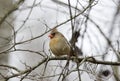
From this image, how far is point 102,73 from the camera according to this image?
4.29 metres

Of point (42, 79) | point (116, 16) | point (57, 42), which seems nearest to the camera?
point (42, 79)

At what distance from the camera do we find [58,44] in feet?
16.6

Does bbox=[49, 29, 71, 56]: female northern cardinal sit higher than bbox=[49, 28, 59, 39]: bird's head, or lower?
→ lower

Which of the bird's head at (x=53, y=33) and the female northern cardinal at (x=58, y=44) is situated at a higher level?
the bird's head at (x=53, y=33)

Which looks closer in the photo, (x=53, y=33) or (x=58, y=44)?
(x=58, y=44)

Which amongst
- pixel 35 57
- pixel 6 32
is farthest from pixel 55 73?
pixel 35 57

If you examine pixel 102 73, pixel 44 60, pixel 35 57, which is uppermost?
pixel 44 60

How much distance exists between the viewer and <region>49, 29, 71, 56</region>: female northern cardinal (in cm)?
492

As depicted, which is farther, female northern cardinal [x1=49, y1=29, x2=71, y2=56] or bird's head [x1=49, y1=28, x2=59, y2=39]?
bird's head [x1=49, y1=28, x2=59, y2=39]

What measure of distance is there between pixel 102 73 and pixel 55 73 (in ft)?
1.34

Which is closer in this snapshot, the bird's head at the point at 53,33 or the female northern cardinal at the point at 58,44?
the female northern cardinal at the point at 58,44

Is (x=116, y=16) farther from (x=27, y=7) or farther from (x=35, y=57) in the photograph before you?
(x=35, y=57)

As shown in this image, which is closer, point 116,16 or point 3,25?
point 3,25

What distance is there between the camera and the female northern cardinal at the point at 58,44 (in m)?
4.92
